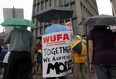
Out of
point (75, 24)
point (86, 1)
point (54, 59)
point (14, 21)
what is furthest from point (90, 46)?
point (86, 1)

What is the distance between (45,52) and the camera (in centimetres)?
520

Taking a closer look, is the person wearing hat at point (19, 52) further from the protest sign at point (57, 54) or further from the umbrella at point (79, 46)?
the umbrella at point (79, 46)

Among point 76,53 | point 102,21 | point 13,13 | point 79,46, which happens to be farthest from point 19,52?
point 13,13

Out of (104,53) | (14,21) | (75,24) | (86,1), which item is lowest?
(104,53)

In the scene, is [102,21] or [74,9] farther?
[74,9]

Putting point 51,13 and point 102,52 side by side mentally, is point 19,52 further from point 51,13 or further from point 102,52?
point 102,52

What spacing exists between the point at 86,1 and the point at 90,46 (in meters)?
24.0

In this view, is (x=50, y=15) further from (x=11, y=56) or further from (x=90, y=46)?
(x=90, y=46)

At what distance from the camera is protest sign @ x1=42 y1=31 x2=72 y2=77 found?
505cm

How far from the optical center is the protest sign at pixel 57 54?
5047 millimetres

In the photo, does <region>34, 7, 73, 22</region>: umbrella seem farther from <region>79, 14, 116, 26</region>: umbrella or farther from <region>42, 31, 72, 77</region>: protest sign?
<region>79, 14, 116, 26</region>: umbrella

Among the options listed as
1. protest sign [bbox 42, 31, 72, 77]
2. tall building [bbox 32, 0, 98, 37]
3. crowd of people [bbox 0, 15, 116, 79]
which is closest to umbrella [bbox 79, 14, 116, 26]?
crowd of people [bbox 0, 15, 116, 79]

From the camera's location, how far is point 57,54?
509 cm

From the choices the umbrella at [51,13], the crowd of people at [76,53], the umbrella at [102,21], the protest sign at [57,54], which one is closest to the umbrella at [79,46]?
the crowd of people at [76,53]
